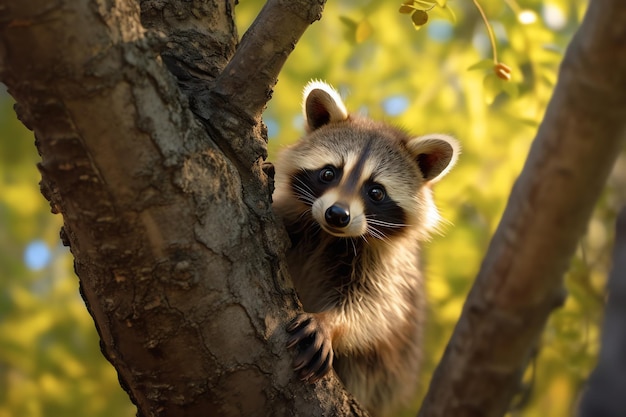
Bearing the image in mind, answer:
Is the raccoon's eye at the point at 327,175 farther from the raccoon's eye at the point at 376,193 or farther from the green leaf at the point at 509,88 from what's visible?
the green leaf at the point at 509,88

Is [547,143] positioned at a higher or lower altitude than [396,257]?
higher

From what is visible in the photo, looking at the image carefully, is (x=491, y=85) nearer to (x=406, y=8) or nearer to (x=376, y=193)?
(x=406, y=8)

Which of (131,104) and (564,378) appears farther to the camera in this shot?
(564,378)

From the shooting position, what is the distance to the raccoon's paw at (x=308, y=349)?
2401 millimetres

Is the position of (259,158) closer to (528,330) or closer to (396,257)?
(528,330)

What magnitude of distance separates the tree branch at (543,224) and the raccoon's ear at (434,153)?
192 centimetres

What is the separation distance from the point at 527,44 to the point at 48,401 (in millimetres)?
3034

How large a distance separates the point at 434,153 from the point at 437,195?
1.50ft

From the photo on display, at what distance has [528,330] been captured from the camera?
1829 mm

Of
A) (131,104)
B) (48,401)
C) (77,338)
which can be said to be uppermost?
(131,104)

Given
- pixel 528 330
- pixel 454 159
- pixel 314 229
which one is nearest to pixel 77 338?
pixel 314 229

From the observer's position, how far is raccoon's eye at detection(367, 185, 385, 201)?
3.70m

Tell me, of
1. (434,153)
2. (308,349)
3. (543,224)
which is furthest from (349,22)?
(543,224)

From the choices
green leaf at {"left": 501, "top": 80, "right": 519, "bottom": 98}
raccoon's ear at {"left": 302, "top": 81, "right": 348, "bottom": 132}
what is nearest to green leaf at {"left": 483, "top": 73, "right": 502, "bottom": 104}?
green leaf at {"left": 501, "top": 80, "right": 519, "bottom": 98}
